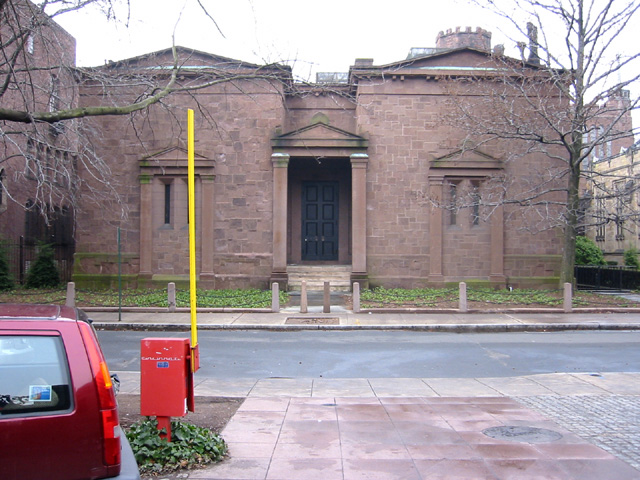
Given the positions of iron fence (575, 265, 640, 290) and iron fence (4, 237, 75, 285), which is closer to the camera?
iron fence (575, 265, 640, 290)

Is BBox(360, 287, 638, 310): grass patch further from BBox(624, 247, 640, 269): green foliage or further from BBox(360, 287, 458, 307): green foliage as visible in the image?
BBox(624, 247, 640, 269): green foliage

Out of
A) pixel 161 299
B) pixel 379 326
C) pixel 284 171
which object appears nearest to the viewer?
pixel 379 326

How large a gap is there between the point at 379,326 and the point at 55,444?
488 inches

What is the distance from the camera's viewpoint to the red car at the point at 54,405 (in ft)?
11.0

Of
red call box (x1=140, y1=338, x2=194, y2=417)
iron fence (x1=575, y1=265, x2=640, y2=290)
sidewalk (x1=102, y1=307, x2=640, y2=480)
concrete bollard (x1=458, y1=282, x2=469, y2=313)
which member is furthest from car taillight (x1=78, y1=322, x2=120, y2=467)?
iron fence (x1=575, y1=265, x2=640, y2=290)

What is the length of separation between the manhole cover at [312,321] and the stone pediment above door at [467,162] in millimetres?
9588

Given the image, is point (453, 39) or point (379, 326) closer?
point (379, 326)

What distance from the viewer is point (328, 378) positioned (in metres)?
9.76

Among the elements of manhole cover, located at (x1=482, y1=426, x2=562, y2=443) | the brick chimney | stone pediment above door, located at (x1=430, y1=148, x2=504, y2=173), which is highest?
the brick chimney

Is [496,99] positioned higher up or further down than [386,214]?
higher up

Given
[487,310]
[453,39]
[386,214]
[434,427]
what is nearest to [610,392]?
[434,427]

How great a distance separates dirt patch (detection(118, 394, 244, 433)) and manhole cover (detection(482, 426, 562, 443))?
2.94m

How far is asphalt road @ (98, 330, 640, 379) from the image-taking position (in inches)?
407

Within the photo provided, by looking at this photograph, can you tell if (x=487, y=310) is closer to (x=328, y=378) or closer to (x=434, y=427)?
(x=328, y=378)
